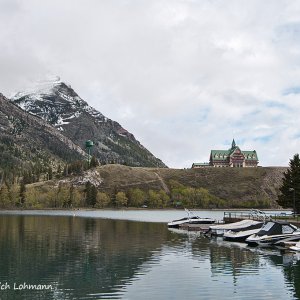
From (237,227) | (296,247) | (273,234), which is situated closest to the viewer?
(296,247)

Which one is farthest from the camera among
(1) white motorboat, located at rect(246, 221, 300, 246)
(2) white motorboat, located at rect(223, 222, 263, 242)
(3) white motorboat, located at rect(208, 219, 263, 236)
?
(3) white motorboat, located at rect(208, 219, 263, 236)

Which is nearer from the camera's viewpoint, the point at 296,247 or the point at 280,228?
the point at 296,247

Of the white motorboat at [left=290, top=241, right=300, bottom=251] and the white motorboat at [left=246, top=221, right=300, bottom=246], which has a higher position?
the white motorboat at [left=246, top=221, right=300, bottom=246]

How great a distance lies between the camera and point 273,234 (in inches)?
2680

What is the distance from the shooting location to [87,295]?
3503 cm

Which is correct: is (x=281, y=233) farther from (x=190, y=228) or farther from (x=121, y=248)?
(x=190, y=228)

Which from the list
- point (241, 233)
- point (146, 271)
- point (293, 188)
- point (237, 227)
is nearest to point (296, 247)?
point (241, 233)

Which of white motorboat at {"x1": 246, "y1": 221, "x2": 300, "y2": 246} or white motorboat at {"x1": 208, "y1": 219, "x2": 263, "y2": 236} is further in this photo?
white motorboat at {"x1": 208, "y1": 219, "x2": 263, "y2": 236}

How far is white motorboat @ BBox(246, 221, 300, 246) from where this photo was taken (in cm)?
6588

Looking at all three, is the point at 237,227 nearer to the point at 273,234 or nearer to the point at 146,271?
the point at 273,234

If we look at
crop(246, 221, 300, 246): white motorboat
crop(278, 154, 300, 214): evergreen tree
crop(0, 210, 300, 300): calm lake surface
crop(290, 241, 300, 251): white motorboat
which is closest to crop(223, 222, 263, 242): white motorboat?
crop(246, 221, 300, 246): white motorboat

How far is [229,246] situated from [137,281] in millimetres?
32034

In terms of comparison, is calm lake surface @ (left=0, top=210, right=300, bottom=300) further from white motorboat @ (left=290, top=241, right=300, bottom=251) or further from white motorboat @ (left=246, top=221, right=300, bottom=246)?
white motorboat @ (left=246, top=221, right=300, bottom=246)

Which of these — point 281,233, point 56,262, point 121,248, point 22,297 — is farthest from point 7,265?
point 281,233
